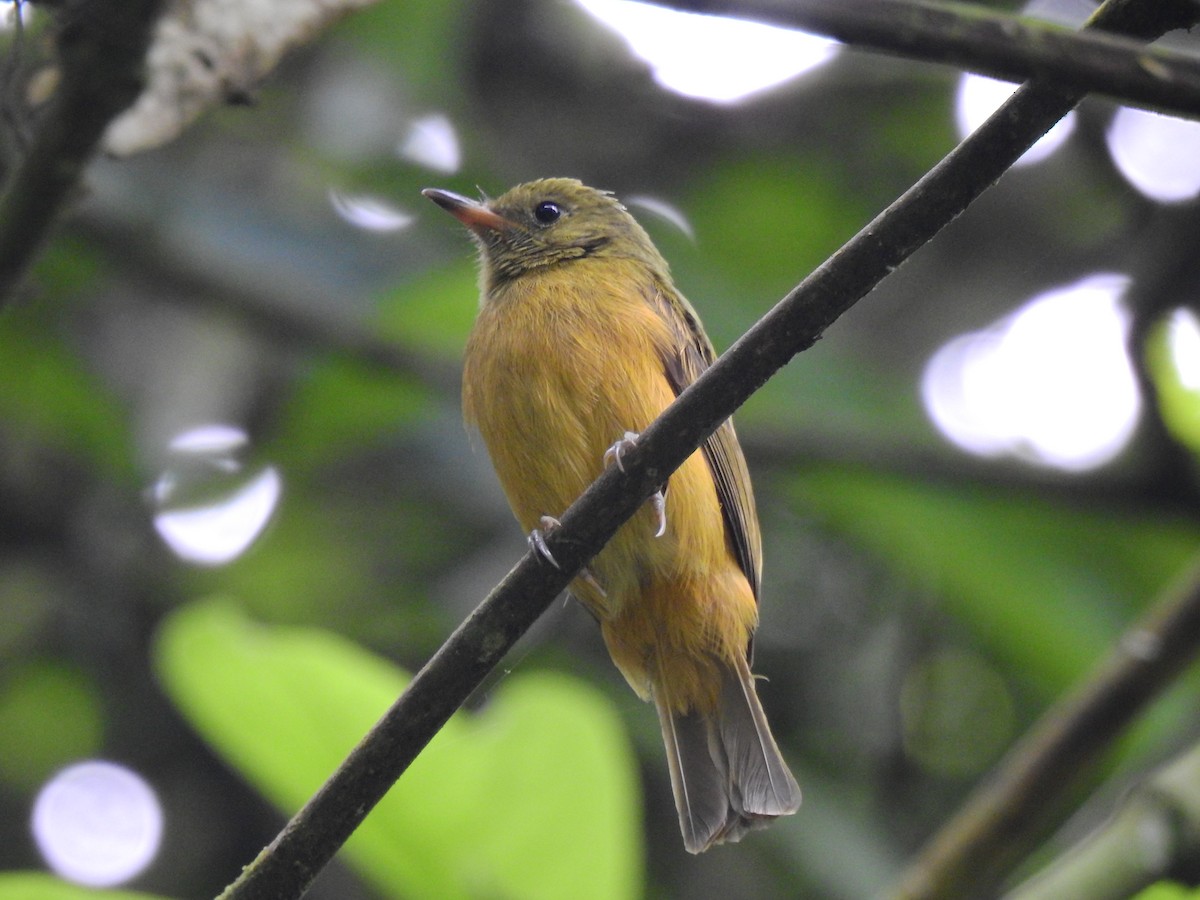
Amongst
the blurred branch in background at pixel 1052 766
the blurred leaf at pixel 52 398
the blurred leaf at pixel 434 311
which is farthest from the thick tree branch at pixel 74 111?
the blurred leaf at pixel 52 398

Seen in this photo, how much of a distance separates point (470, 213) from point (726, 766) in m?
1.90

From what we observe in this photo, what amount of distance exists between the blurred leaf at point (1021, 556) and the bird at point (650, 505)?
960 mm

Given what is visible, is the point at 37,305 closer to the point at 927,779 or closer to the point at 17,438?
the point at 17,438

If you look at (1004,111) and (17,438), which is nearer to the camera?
(1004,111)

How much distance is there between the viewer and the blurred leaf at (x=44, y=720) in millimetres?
4898

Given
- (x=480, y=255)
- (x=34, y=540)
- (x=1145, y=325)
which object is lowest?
(x=34, y=540)

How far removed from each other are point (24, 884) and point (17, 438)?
3.37 meters

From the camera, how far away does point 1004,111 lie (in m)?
1.70

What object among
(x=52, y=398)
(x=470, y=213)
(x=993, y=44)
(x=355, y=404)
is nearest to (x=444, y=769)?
(x=993, y=44)

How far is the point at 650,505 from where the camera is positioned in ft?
12.2

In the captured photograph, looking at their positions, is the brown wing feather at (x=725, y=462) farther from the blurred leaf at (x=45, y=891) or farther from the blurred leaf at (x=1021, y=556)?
the blurred leaf at (x=45, y=891)

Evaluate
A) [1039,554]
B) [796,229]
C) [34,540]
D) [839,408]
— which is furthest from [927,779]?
[34,540]

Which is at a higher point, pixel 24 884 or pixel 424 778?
pixel 424 778

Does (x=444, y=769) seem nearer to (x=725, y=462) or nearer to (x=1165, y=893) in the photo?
(x=1165, y=893)
